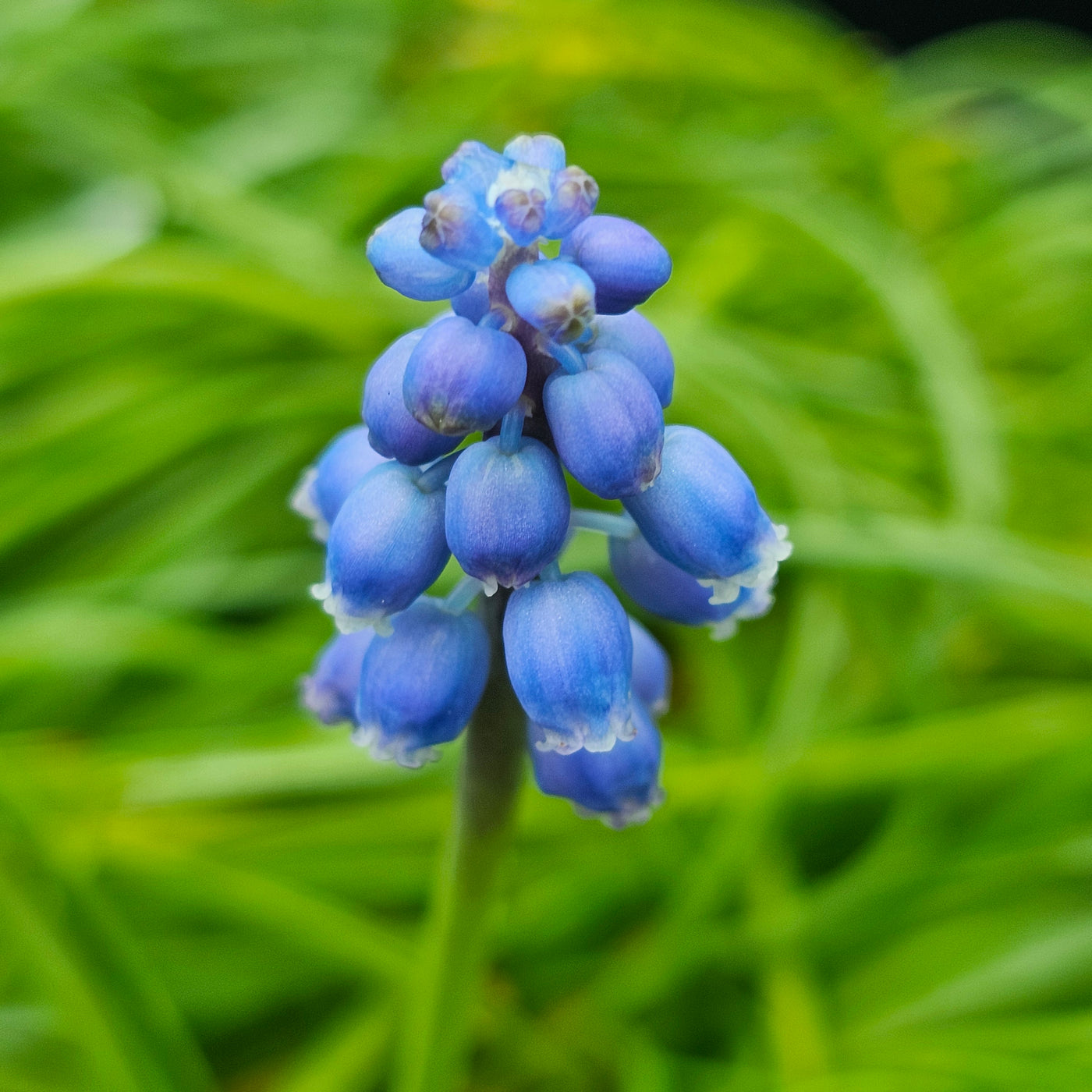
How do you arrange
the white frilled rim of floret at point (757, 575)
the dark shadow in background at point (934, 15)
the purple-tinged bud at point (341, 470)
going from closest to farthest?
the white frilled rim of floret at point (757, 575)
the purple-tinged bud at point (341, 470)
the dark shadow in background at point (934, 15)

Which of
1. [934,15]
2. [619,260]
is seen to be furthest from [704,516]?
[934,15]

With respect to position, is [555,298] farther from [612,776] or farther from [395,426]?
[612,776]

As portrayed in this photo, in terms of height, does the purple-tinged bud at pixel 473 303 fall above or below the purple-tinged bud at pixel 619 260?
below

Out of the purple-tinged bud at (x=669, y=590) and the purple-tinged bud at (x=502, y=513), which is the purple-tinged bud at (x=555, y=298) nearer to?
the purple-tinged bud at (x=502, y=513)

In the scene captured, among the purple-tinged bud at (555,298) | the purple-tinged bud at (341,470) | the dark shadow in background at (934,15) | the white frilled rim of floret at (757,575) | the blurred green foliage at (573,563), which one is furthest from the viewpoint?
the dark shadow in background at (934,15)

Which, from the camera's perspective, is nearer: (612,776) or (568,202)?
(568,202)

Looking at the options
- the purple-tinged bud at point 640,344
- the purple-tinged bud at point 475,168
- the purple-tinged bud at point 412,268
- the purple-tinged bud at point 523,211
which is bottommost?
the purple-tinged bud at point 640,344

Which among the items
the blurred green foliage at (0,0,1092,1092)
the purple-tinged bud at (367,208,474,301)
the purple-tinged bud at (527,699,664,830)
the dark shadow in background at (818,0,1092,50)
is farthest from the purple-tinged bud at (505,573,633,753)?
the dark shadow in background at (818,0,1092,50)

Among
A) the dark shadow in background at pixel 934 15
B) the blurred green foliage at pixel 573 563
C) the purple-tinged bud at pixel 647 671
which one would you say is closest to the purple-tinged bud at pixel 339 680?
the purple-tinged bud at pixel 647 671
